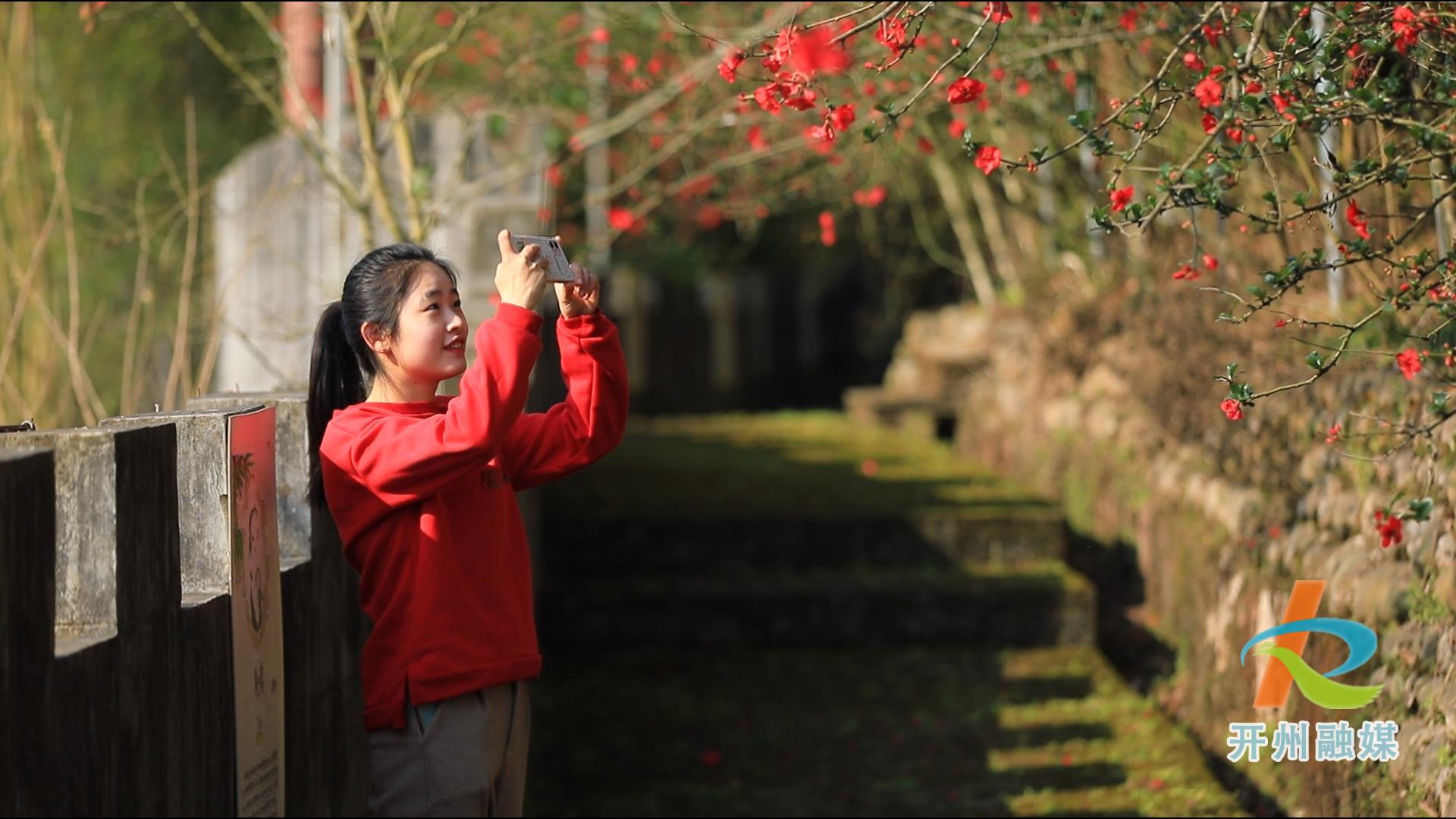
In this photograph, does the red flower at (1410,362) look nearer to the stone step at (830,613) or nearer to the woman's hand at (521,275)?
the woman's hand at (521,275)

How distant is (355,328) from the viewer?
3.43m

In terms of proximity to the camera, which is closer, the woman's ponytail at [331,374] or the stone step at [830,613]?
the woman's ponytail at [331,374]

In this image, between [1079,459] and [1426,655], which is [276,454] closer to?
[1426,655]

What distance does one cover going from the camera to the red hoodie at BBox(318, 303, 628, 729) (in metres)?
3.10

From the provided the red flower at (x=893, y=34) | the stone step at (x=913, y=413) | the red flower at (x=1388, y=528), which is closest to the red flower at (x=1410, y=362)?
the red flower at (x=1388, y=528)

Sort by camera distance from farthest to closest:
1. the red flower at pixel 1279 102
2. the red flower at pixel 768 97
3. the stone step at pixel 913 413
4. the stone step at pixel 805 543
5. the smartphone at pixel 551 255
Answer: the stone step at pixel 913 413, the stone step at pixel 805 543, the red flower at pixel 768 97, the red flower at pixel 1279 102, the smartphone at pixel 551 255

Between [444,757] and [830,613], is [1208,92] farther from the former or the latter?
[830,613]

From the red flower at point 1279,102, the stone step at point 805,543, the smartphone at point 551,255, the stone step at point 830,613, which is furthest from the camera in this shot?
the stone step at point 805,543

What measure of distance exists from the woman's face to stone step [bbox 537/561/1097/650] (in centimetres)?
422

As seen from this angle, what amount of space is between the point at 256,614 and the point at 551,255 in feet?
3.36

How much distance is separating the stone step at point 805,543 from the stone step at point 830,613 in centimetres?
30

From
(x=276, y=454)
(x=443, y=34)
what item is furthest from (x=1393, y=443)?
(x=443, y=34)

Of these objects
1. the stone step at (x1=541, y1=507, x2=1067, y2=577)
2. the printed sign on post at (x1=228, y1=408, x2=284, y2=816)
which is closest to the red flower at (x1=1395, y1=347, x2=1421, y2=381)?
the printed sign on post at (x1=228, y1=408, x2=284, y2=816)

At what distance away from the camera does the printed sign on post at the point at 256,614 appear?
348cm
